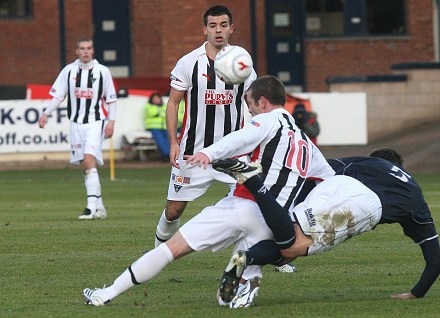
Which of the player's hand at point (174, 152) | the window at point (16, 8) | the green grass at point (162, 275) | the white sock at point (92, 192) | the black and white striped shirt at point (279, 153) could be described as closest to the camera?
the black and white striped shirt at point (279, 153)

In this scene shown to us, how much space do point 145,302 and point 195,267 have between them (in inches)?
86.4

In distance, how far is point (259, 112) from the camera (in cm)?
890

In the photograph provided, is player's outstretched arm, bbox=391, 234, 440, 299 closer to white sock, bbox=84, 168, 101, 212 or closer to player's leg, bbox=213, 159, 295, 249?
player's leg, bbox=213, 159, 295, 249

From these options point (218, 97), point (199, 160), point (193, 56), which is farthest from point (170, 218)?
point (199, 160)

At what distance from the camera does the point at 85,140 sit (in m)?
16.4

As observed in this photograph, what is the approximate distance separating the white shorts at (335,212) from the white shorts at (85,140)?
7.93 metres

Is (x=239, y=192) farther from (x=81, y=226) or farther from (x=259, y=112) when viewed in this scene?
(x=81, y=226)

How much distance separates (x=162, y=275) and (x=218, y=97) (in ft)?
5.20

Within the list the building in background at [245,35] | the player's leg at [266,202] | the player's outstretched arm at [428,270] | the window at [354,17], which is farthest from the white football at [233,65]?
the window at [354,17]

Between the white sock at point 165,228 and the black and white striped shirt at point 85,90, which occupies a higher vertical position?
the black and white striped shirt at point 85,90

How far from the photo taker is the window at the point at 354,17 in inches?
1336

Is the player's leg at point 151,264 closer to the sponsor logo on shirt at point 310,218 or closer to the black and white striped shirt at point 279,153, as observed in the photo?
the black and white striped shirt at point 279,153

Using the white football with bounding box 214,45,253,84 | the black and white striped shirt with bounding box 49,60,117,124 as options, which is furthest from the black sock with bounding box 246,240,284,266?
the black and white striped shirt with bounding box 49,60,117,124

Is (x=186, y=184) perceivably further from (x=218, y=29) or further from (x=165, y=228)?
(x=218, y=29)
